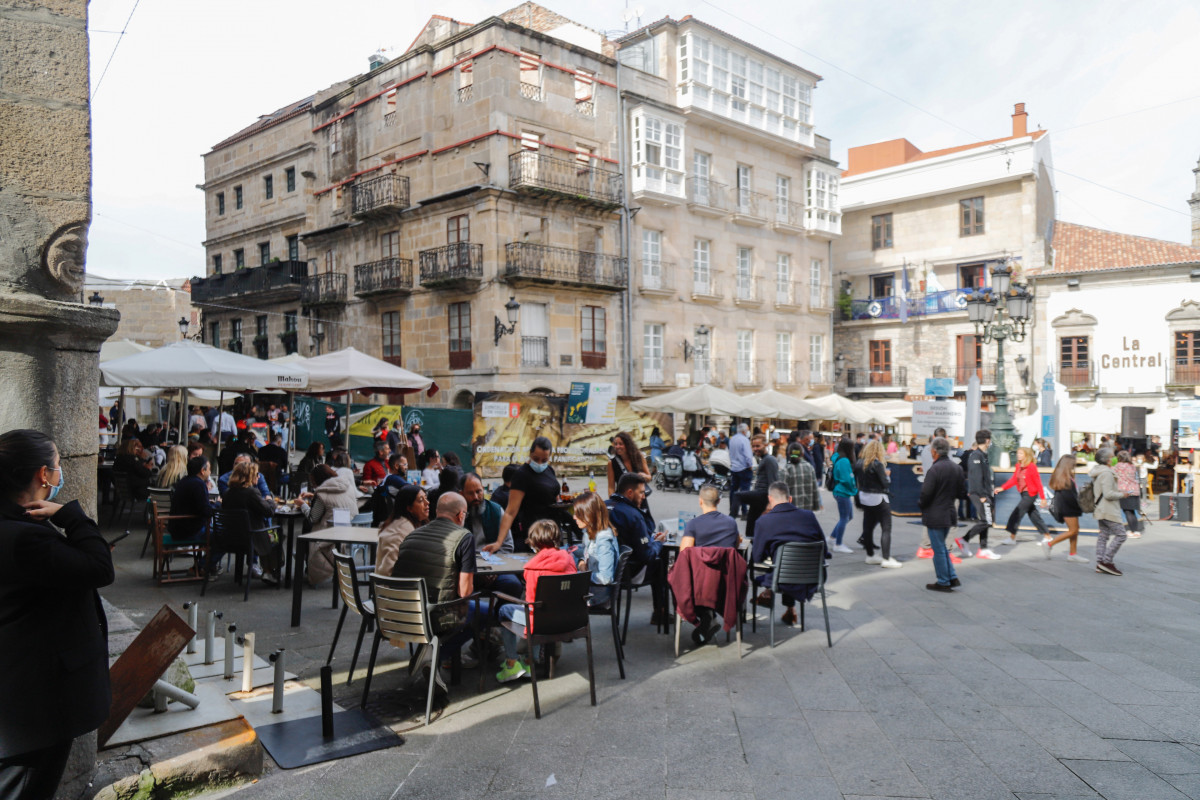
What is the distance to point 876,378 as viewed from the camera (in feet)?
115

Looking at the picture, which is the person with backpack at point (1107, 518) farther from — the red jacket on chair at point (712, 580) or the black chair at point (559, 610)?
the black chair at point (559, 610)

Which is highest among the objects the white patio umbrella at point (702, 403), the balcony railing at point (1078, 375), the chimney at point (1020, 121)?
the chimney at point (1020, 121)

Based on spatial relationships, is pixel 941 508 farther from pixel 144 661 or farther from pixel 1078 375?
pixel 1078 375

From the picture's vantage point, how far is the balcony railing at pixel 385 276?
2488cm

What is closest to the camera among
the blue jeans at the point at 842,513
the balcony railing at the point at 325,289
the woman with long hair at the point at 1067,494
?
the woman with long hair at the point at 1067,494

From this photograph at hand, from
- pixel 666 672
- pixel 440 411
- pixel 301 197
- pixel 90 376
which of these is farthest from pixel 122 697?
pixel 301 197

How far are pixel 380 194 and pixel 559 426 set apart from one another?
11267 millimetres

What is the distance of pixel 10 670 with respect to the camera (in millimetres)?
2615

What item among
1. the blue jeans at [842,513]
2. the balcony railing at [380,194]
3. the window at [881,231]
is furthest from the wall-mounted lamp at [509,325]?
the window at [881,231]

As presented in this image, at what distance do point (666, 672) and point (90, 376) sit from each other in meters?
4.19

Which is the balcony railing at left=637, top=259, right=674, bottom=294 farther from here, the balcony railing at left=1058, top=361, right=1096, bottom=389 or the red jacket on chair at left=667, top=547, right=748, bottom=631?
the red jacket on chair at left=667, top=547, right=748, bottom=631

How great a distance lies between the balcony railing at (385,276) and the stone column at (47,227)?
21834 millimetres

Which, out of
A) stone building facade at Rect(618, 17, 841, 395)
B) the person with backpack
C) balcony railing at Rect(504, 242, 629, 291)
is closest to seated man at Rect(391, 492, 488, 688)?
the person with backpack

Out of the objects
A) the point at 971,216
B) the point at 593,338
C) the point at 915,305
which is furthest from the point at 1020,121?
the point at 593,338
